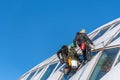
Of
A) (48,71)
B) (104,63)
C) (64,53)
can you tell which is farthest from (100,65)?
(48,71)

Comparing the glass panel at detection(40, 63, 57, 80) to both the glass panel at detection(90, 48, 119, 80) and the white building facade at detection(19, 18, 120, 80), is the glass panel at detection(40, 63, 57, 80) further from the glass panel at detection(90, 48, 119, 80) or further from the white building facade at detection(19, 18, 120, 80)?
the glass panel at detection(90, 48, 119, 80)

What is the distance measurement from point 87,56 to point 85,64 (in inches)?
18.5

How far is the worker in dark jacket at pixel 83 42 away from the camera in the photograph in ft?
59.9

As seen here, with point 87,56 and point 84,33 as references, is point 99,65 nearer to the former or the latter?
point 87,56

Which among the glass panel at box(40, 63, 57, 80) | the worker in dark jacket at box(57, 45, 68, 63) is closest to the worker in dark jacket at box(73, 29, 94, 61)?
the worker in dark jacket at box(57, 45, 68, 63)

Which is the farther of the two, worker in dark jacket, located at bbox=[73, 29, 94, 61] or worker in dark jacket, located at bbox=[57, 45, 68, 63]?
worker in dark jacket, located at bbox=[57, 45, 68, 63]

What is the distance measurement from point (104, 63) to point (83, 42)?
7.54 ft

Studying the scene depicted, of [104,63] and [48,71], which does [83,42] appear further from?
[48,71]

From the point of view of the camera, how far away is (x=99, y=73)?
52.2 feet

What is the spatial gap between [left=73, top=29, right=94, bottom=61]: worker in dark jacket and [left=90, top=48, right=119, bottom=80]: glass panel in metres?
1.05

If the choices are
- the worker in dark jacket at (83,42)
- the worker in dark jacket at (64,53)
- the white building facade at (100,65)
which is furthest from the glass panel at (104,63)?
the worker in dark jacket at (64,53)

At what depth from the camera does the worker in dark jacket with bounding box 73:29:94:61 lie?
1825 cm

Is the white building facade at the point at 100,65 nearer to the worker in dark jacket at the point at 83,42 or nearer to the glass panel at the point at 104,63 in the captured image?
the glass panel at the point at 104,63

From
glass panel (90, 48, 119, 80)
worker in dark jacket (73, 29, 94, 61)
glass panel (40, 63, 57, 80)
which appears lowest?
glass panel (90, 48, 119, 80)
